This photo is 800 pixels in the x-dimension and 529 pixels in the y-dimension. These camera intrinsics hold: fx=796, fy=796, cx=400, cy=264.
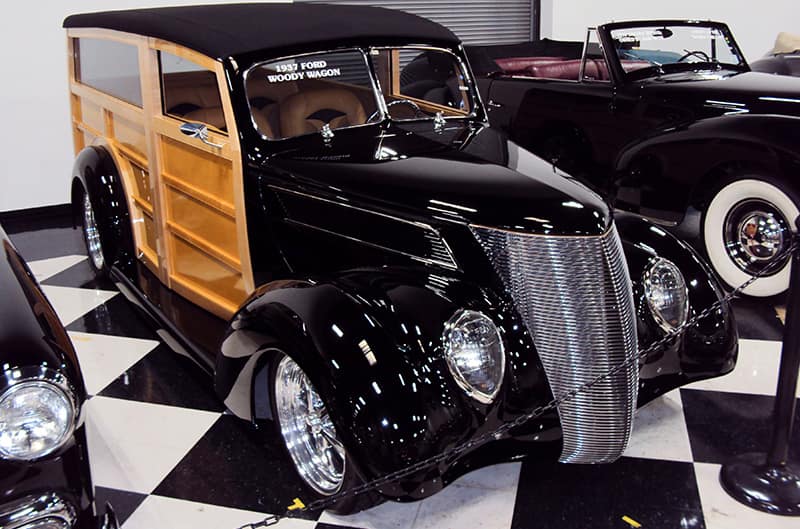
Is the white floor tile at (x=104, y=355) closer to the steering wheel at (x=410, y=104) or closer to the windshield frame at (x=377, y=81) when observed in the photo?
the windshield frame at (x=377, y=81)

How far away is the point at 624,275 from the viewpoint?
87.2 inches

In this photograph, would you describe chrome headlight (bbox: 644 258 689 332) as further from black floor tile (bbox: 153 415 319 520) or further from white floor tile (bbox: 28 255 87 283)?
white floor tile (bbox: 28 255 87 283)

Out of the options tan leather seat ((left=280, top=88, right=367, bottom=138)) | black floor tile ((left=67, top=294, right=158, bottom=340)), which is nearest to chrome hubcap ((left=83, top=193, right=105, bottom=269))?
black floor tile ((left=67, top=294, right=158, bottom=340))

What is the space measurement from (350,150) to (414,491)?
1.23m

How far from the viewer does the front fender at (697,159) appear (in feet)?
12.0

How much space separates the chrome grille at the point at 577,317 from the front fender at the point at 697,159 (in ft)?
6.29

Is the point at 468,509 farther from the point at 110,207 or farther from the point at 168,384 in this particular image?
the point at 110,207

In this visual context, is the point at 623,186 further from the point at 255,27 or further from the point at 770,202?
the point at 255,27

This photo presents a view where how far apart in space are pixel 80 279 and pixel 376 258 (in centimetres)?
234

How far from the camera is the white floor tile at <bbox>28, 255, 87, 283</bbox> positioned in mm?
4293

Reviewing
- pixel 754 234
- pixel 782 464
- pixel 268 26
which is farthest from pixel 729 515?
pixel 268 26

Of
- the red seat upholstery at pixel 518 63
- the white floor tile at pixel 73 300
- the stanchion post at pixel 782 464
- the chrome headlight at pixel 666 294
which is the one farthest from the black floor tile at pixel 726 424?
the red seat upholstery at pixel 518 63

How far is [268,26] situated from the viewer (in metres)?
2.85

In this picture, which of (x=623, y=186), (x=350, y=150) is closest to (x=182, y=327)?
(x=350, y=150)
